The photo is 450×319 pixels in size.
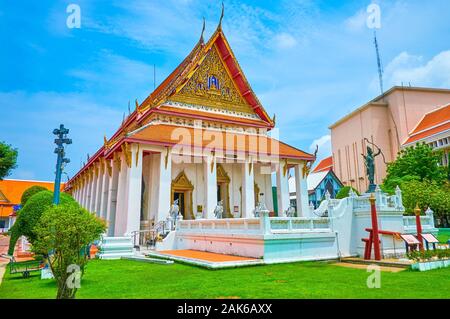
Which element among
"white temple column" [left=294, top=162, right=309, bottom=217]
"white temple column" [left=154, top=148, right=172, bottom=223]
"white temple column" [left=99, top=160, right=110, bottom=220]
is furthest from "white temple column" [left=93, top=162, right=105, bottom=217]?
"white temple column" [left=294, top=162, right=309, bottom=217]

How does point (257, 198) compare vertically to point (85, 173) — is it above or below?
below

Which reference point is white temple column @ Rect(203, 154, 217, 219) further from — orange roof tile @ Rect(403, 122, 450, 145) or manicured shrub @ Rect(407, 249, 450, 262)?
orange roof tile @ Rect(403, 122, 450, 145)

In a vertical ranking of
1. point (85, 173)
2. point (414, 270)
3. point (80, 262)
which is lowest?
point (414, 270)

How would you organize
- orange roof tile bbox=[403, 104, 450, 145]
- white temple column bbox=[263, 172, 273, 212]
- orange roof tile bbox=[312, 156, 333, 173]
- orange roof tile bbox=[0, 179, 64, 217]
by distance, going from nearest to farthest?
white temple column bbox=[263, 172, 273, 212]
orange roof tile bbox=[403, 104, 450, 145]
orange roof tile bbox=[0, 179, 64, 217]
orange roof tile bbox=[312, 156, 333, 173]

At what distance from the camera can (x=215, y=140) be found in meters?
18.4

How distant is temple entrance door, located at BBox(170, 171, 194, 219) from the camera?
58.8ft

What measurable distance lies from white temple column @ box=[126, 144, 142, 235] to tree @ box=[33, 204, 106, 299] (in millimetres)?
8310

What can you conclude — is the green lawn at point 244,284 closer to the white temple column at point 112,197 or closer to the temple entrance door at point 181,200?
the temple entrance door at point 181,200

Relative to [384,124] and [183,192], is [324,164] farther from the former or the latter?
[183,192]
